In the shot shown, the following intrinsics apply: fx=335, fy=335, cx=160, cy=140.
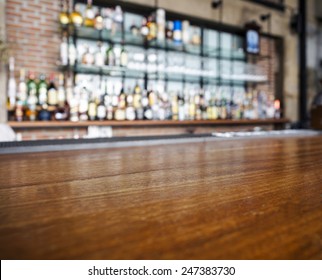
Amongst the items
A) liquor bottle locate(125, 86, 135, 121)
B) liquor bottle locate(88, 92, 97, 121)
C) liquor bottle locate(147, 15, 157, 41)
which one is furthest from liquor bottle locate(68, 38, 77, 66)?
liquor bottle locate(147, 15, 157, 41)

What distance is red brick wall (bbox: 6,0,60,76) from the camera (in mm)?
3109

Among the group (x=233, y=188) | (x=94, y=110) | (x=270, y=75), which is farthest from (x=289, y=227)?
(x=270, y=75)

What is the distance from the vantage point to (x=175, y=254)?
215mm

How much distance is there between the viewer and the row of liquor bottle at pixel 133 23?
323cm

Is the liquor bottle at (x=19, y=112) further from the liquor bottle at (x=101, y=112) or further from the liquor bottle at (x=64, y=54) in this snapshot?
the liquor bottle at (x=101, y=112)

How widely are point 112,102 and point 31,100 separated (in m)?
0.78

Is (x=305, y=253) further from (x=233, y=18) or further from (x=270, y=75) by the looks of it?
(x=270, y=75)

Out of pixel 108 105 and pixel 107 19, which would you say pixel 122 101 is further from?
pixel 107 19

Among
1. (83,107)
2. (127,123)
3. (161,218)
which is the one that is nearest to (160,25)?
(127,123)

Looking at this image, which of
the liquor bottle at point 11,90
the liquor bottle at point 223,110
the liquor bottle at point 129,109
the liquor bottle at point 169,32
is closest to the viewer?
the liquor bottle at point 11,90

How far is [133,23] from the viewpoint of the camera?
3729 mm

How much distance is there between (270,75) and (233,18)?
1140 mm

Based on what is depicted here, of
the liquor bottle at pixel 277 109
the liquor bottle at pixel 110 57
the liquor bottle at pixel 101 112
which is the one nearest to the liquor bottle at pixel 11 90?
the liquor bottle at pixel 101 112

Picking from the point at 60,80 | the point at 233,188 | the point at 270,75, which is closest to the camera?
the point at 233,188
